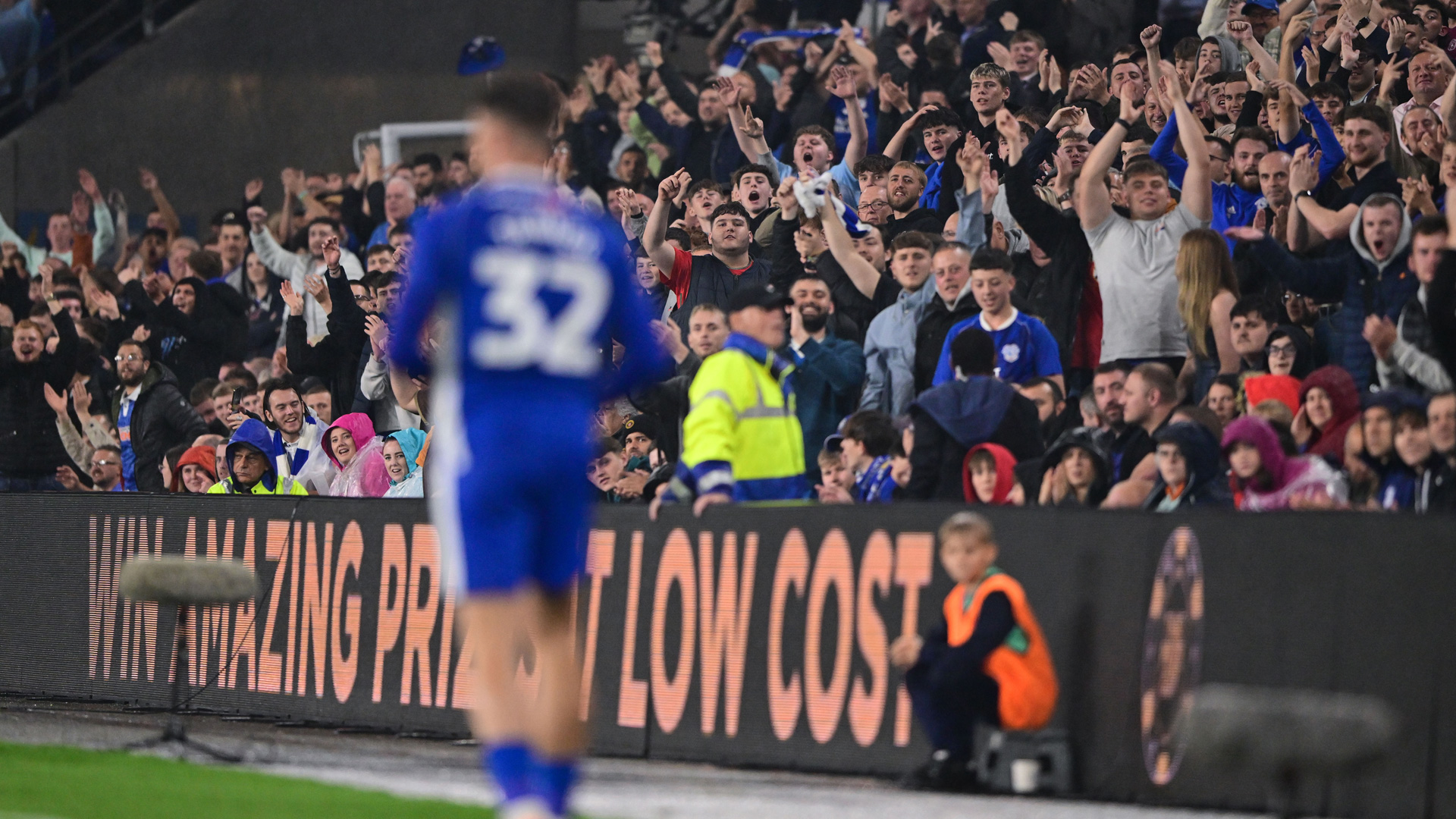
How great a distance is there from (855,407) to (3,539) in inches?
235

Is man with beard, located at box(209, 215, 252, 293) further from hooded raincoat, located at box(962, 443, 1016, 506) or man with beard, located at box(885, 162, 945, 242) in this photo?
hooded raincoat, located at box(962, 443, 1016, 506)

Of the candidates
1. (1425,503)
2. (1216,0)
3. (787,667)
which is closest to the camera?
(1425,503)

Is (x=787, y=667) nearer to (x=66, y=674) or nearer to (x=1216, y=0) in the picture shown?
(x=66, y=674)

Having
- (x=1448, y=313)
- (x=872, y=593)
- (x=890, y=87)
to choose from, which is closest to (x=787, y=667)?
(x=872, y=593)

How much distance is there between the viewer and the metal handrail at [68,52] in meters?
23.0

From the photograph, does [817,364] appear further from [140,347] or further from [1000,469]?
[140,347]

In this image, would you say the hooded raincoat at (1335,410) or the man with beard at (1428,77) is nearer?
the hooded raincoat at (1335,410)

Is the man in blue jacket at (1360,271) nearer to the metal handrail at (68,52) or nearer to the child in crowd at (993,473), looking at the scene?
the child in crowd at (993,473)

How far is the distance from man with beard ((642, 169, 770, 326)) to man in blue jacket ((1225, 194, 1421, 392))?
3337 millimetres

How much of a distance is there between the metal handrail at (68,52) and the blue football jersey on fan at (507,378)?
1875 centimetres

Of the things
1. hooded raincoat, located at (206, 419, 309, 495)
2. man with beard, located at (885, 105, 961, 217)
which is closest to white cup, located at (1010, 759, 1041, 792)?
man with beard, located at (885, 105, 961, 217)

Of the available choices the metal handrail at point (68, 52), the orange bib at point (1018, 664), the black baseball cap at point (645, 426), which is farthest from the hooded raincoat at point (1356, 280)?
the metal handrail at point (68, 52)

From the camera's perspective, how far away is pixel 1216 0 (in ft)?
49.4

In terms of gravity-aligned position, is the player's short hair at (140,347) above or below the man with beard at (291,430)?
above
